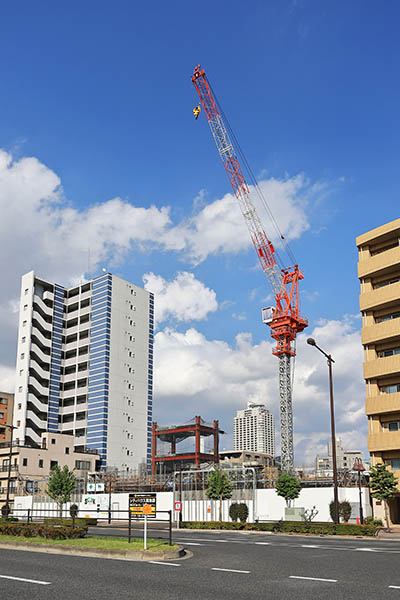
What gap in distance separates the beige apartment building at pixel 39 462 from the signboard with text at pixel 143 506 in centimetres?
6028

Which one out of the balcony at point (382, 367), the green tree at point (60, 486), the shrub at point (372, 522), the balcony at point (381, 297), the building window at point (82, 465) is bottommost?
the shrub at point (372, 522)

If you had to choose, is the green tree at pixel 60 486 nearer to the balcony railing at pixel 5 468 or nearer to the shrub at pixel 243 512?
the balcony railing at pixel 5 468

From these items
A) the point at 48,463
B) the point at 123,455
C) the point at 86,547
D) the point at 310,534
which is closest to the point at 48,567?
the point at 86,547

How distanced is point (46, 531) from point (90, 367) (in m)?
91.0

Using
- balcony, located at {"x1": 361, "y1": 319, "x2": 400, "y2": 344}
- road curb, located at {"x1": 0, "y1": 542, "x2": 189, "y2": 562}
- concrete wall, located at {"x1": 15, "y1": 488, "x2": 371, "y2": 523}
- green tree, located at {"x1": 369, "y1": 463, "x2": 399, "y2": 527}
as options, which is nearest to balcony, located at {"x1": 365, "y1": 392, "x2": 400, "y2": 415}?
balcony, located at {"x1": 361, "y1": 319, "x2": 400, "y2": 344}

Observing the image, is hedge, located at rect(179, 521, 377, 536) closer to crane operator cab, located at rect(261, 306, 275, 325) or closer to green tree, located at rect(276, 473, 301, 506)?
green tree, located at rect(276, 473, 301, 506)

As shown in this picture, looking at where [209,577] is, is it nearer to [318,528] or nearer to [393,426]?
[318,528]

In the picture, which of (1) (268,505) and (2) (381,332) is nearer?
(2) (381,332)

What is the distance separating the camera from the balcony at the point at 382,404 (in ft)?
175

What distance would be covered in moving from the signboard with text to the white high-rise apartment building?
86065 millimetres

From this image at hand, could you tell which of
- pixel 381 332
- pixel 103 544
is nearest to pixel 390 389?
pixel 381 332

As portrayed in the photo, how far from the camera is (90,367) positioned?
114125 mm

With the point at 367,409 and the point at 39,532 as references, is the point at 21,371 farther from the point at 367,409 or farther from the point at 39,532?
the point at 39,532

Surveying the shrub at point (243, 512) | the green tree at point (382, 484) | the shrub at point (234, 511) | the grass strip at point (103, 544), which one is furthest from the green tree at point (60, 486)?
the grass strip at point (103, 544)
